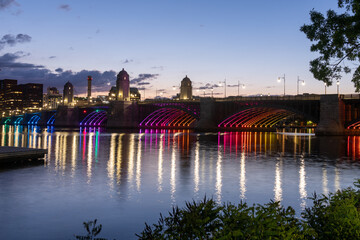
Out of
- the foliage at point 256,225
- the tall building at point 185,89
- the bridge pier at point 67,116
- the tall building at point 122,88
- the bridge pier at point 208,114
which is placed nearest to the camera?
the foliage at point 256,225

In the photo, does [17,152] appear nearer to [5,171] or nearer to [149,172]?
[5,171]

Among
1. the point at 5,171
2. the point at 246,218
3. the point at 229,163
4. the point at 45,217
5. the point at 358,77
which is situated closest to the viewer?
the point at 246,218

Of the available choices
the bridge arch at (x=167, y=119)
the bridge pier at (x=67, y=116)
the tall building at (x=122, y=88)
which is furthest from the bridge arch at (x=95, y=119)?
the bridge arch at (x=167, y=119)

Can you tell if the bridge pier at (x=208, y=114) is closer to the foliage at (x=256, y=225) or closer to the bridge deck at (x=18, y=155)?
the bridge deck at (x=18, y=155)

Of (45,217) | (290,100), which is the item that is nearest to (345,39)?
(45,217)

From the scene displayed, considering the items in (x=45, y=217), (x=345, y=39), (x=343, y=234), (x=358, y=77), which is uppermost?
(x=345, y=39)

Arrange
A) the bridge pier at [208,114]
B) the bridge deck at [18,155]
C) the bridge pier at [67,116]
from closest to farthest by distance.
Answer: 1. the bridge deck at [18,155]
2. the bridge pier at [208,114]
3. the bridge pier at [67,116]

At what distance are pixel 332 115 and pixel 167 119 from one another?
7871 cm

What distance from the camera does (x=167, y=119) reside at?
506 feet

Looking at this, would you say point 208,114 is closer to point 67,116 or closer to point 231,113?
point 231,113

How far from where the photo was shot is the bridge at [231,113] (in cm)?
8694

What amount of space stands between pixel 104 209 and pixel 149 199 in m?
2.86

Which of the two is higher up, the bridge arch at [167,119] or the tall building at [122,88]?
the tall building at [122,88]

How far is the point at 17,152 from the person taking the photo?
33.5 meters
